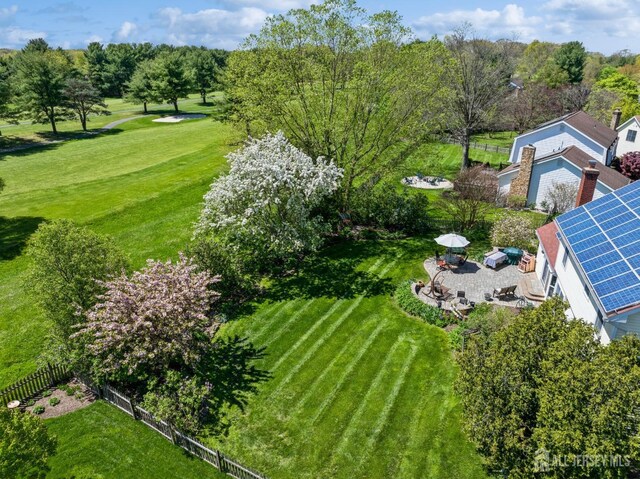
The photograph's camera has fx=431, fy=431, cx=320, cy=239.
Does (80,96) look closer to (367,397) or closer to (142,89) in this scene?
(142,89)

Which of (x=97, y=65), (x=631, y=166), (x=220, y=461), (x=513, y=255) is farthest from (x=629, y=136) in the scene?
(x=97, y=65)

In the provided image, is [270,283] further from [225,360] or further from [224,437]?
→ [224,437]

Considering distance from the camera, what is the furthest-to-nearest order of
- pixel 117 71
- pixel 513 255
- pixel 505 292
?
pixel 117 71, pixel 513 255, pixel 505 292

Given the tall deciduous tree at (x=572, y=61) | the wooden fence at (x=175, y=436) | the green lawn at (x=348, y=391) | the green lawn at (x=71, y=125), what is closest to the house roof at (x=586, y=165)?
the green lawn at (x=348, y=391)

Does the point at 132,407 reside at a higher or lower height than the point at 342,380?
higher

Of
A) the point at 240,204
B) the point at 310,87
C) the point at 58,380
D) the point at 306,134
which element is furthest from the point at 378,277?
the point at 58,380

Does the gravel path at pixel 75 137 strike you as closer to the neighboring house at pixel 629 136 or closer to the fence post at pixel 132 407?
the fence post at pixel 132 407
